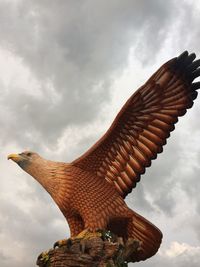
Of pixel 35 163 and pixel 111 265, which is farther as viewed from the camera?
pixel 35 163

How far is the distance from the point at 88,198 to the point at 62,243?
0.96m

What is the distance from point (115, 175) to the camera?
7.91 meters

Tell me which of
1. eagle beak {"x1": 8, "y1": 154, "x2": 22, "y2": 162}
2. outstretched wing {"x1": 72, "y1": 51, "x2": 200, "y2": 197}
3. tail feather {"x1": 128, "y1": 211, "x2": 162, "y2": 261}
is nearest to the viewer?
tail feather {"x1": 128, "y1": 211, "x2": 162, "y2": 261}

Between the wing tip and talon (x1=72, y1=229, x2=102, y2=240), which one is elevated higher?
the wing tip

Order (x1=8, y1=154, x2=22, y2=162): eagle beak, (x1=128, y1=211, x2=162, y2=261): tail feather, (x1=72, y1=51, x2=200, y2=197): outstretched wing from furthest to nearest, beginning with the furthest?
(x1=8, y1=154, x2=22, y2=162): eagle beak → (x1=72, y1=51, x2=200, y2=197): outstretched wing → (x1=128, y1=211, x2=162, y2=261): tail feather

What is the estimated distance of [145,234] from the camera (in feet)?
24.5

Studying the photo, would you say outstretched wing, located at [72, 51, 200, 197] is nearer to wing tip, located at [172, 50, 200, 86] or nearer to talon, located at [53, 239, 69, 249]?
wing tip, located at [172, 50, 200, 86]

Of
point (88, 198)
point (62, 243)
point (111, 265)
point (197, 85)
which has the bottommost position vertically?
point (111, 265)

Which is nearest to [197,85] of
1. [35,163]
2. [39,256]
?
[35,163]

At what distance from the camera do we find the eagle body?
749cm

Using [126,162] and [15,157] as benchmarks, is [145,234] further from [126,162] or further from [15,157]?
[15,157]

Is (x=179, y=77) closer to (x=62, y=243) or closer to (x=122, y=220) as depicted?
(x=122, y=220)

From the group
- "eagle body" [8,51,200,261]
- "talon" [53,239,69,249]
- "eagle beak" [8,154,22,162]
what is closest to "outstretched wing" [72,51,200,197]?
"eagle body" [8,51,200,261]

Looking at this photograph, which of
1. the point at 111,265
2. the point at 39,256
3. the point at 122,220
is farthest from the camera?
the point at 122,220
